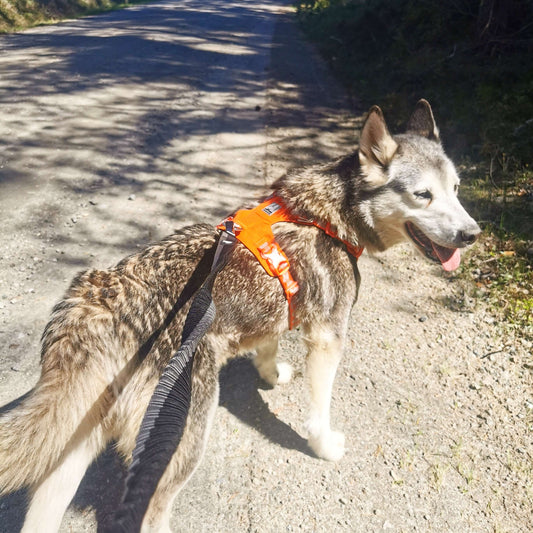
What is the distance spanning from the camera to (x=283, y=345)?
3.68 m

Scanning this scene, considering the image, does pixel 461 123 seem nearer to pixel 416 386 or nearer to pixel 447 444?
pixel 416 386

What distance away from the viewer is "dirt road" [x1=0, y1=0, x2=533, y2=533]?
250 centimetres

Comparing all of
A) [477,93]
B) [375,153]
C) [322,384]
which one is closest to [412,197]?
[375,153]

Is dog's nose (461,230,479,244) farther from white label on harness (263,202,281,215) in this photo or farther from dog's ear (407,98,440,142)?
white label on harness (263,202,281,215)

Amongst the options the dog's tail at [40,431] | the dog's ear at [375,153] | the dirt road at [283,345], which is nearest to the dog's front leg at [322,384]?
the dirt road at [283,345]

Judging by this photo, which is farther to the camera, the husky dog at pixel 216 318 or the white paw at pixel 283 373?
the white paw at pixel 283 373

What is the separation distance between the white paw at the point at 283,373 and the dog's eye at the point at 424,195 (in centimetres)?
173

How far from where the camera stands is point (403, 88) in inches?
324

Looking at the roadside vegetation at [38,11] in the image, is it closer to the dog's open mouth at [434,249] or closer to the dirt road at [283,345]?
the dirt road at [283,345]

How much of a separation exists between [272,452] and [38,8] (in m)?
22.0

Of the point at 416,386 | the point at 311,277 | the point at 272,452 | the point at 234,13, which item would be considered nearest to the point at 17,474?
the point at 272,452

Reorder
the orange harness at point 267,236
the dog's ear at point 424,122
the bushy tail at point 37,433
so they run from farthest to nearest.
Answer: the dog's ear at point 424,122
the orange harness at point 267,236
the bushy tail at point 37,433

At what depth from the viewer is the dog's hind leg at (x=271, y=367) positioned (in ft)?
10.5

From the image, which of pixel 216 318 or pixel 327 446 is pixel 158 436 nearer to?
pixel 216 318
